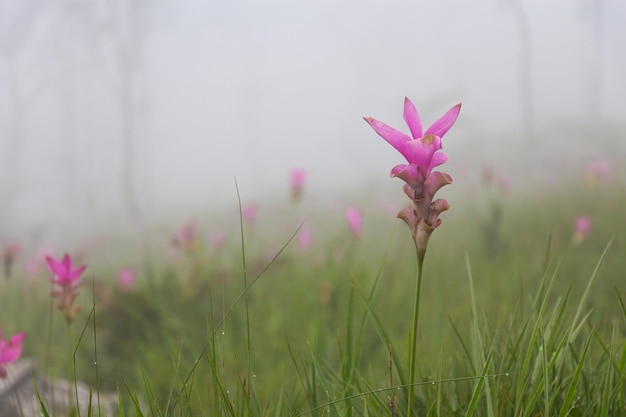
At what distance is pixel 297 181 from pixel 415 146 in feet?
6.40

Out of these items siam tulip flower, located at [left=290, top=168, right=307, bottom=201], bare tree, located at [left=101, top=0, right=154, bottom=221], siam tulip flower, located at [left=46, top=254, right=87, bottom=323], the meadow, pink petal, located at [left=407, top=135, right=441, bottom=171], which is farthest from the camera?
bare tree, located at [left=101, top=0, right=154, bottom=221]

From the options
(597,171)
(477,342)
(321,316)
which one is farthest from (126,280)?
(597,171)

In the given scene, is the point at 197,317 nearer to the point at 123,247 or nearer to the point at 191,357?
the point at 191,357

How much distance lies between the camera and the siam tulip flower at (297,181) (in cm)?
256

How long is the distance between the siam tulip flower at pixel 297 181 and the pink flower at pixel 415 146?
1876mm

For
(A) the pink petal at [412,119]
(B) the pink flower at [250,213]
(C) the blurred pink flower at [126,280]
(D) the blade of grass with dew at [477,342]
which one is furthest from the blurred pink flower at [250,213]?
(A) the pink petal at [412,119]

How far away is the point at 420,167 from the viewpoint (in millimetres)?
654

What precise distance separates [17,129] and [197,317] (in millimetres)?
24499

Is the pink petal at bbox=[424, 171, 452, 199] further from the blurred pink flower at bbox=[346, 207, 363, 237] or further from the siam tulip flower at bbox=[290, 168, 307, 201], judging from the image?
the siam tulip flower at bbox=[290, 168, 307, 201]

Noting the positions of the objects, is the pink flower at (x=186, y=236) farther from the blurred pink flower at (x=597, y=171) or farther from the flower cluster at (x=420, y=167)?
the blurred pink flower at (x=597, y=171)

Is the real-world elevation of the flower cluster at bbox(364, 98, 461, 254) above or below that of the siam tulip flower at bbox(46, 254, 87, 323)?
above

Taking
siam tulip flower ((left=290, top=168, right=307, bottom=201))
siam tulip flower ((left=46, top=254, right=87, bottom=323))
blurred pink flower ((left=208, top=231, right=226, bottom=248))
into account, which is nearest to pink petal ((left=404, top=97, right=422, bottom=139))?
siam tulip flower ((left=46, top=254, right=87, bottom=323))

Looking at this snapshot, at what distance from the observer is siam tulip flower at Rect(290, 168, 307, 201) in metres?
2.56

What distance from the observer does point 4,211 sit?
25031mm
